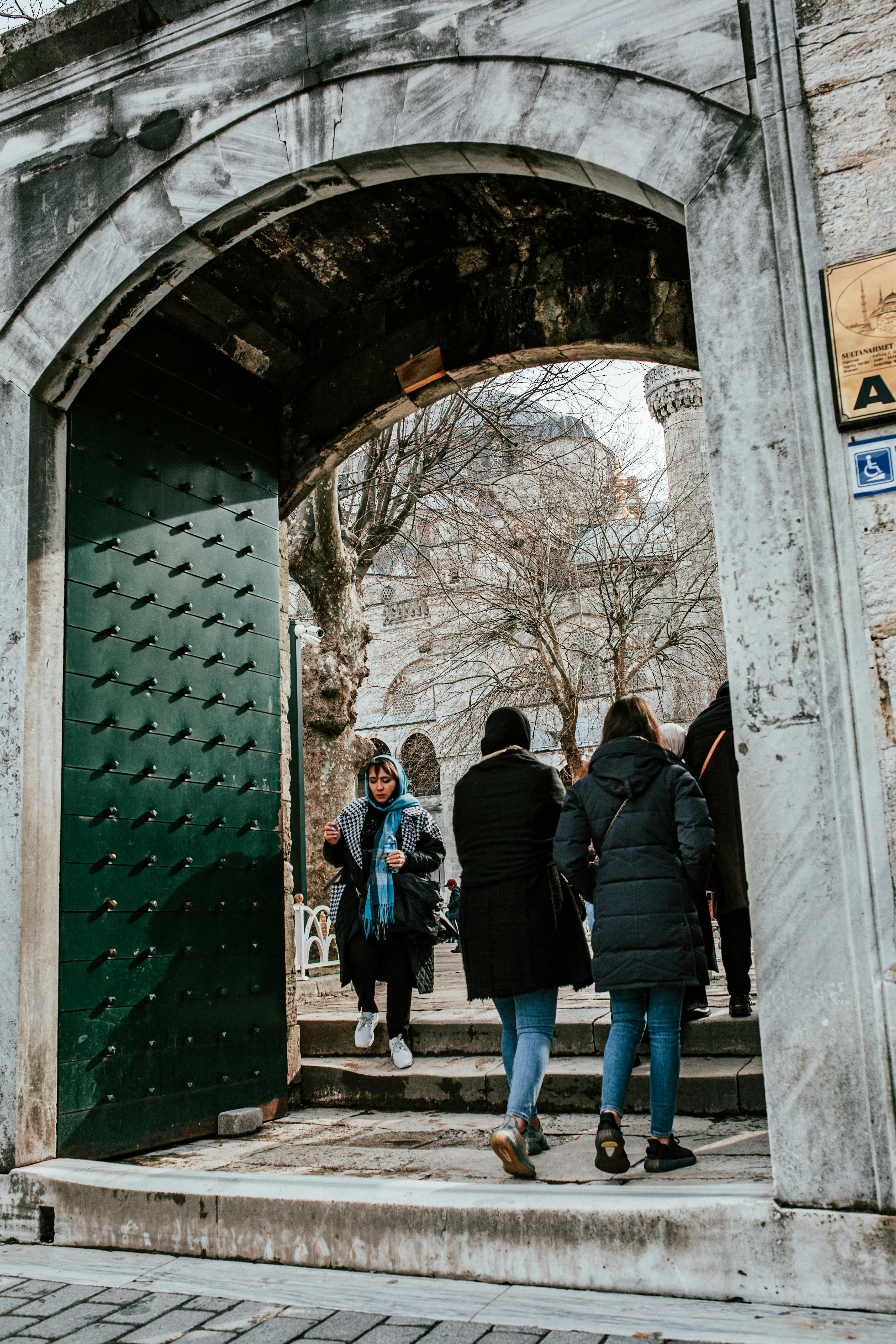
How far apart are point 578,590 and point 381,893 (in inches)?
564

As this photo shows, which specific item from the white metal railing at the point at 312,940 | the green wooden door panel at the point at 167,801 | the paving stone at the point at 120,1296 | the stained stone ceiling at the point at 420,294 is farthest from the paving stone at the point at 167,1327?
the white metal railing at the point at 312,940

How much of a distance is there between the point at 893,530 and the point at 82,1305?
335cm

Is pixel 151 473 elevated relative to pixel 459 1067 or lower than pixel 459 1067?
elevated

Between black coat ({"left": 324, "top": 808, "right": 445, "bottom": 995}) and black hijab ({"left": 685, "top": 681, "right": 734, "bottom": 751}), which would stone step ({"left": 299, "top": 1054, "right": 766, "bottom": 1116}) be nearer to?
black coat ({"left": 324, "top": 808, "right": 445, "bottom": 995})

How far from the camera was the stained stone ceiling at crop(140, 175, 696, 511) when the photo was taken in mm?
5102

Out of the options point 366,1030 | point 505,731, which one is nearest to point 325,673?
point 366,1030

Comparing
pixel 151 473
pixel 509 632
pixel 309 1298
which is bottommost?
pixel 309 1298

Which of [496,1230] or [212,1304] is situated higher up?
[496,1230]

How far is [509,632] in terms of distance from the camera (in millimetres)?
19469

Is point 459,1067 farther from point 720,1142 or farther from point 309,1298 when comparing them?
point 309,1298

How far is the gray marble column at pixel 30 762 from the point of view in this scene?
4.23 meters

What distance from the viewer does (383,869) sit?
555cm

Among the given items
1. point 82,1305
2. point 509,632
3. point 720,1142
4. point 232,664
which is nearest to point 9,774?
point 232,664

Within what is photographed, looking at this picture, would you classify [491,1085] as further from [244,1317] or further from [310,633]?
[310,633]
